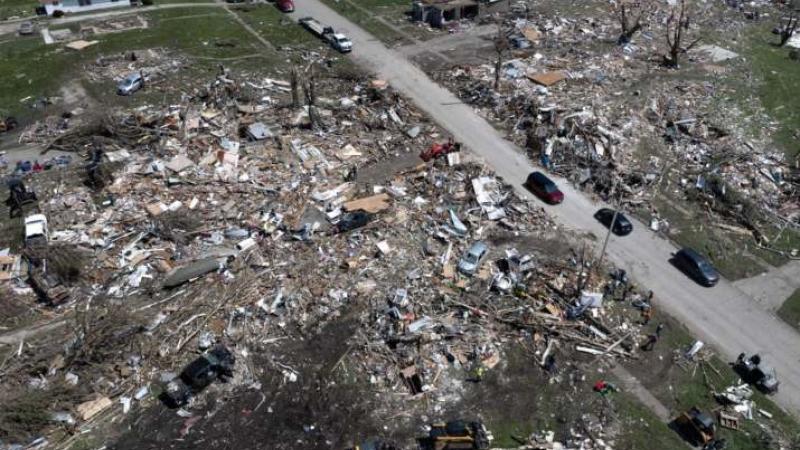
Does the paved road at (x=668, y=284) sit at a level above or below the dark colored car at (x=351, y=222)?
below

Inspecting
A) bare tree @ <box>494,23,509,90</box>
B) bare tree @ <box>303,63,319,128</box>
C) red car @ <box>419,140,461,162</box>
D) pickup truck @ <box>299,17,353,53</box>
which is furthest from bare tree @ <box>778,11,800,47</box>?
bare tree @ <box>303,63,319,128</box>

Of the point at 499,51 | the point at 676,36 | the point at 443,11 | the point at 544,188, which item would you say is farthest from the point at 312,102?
the point at 676,36

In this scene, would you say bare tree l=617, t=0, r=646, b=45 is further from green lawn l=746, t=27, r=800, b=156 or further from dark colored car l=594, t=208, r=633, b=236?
dark colored car l=594, t=208, r=633, b=236

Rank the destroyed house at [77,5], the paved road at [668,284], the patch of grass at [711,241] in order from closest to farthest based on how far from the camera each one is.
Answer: the paved road at [668,284] < the patch of grass at [711,241] < the destroyed house at [77,5]

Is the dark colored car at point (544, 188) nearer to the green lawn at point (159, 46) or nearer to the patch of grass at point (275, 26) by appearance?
the green lawn at point (159, 46)

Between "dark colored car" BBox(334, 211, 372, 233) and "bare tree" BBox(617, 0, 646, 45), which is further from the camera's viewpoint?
"bare tree" BBox(617, 0, 646, 45)

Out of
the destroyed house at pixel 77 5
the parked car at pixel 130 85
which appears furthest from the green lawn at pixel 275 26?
the parked car at pixel 130 85

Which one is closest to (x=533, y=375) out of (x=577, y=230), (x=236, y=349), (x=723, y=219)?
(x=577, y=230)

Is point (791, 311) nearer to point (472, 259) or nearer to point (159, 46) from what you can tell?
point (472, 259)
